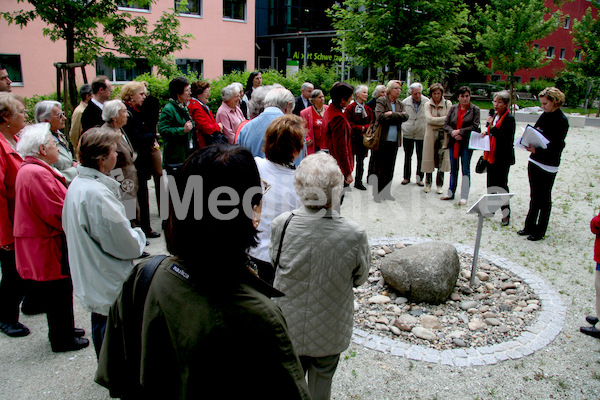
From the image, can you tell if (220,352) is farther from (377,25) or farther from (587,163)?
(377,25)

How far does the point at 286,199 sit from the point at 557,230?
5743 millimetres

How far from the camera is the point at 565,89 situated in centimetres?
3350

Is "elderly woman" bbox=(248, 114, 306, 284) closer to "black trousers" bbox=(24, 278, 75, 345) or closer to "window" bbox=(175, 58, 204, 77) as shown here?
"black trousers" bbox=(24, 278, 75, 345)

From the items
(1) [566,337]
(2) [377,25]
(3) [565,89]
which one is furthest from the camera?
(3) [565,89]

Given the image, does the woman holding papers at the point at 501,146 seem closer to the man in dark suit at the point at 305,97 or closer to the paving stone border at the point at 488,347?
the paving stone border at the point at 488,347

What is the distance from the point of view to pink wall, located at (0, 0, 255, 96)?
1931 cm

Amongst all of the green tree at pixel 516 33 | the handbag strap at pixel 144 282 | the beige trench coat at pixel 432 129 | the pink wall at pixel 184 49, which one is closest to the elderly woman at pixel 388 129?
the beige trench coat at pixel 432 129

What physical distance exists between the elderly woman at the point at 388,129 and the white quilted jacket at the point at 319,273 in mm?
5903

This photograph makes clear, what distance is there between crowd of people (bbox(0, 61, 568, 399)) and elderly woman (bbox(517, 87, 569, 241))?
0.07ft

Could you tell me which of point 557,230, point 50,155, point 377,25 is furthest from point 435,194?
point 377,25

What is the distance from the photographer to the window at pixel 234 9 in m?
27.3

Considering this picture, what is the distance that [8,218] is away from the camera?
151 inches

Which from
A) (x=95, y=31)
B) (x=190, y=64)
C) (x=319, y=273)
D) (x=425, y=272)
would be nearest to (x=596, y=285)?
(x=425, y=272)

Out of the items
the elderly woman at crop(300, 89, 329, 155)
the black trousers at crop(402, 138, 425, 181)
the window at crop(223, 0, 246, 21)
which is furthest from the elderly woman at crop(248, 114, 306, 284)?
the window at crop(223, 0, 246, 21)
